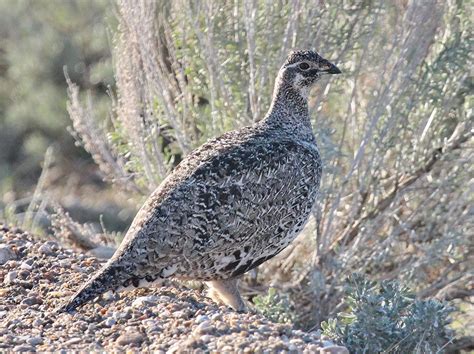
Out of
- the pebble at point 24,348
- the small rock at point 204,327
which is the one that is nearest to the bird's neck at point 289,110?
the small rock at point 204,327

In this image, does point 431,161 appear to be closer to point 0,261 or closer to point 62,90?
point 0,261

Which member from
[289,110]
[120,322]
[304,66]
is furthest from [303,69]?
[120,322]

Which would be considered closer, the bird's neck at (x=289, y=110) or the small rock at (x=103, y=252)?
the bird's neck at (x=289, y=110)

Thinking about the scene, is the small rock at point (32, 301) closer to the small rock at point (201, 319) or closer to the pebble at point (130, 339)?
the pebble at point (130, 339)

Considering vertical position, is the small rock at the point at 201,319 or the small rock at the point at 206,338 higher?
the small rock at the point at 206,338

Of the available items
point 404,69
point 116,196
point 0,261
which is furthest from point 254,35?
point 116,196

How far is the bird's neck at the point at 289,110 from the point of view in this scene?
657 centimetres

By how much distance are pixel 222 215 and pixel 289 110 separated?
122cm

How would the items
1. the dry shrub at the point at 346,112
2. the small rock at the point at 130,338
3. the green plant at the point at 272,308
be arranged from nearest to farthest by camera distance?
the small rock at the point at 130,338 → the green plant at the point at 272,308 → the dry shrub at the point at 346,112

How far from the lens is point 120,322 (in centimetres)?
509

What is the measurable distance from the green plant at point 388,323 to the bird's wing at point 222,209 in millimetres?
667

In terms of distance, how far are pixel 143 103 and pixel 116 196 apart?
16.2 feet

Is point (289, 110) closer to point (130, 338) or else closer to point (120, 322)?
point (120, 322)

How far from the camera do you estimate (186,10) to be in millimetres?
7742
